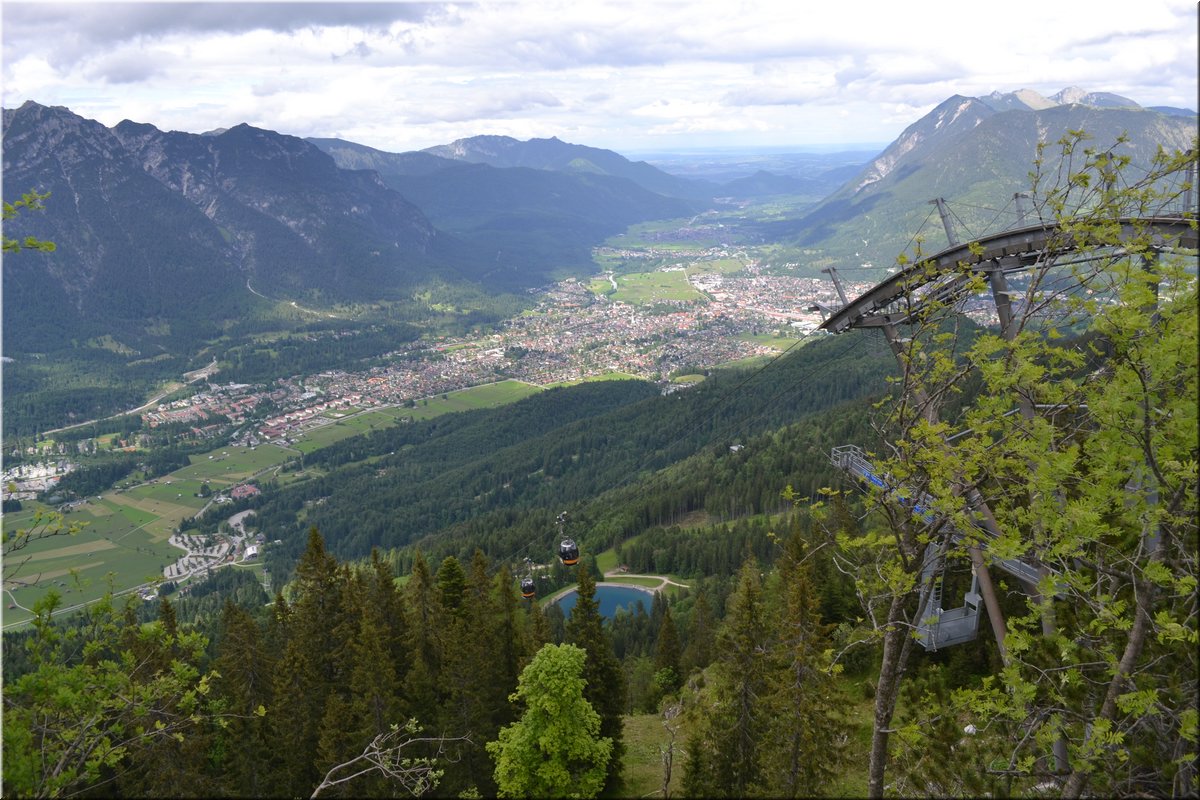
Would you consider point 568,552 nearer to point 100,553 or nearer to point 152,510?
point 100,553

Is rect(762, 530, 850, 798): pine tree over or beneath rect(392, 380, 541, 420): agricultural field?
over

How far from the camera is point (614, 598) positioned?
6331 cm

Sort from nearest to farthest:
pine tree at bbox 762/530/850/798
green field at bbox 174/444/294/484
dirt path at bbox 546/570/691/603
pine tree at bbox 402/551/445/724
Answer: pine tree at bbox 762/530/850/798 < pine tree at bbox 402/551/445/724 < dirt path at bbox 546/570/691/603 < green field at bbox 174/444/294/484

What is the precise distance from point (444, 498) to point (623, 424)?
111 feet

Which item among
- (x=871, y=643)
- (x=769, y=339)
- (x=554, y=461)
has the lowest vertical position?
(x=554, y=461)

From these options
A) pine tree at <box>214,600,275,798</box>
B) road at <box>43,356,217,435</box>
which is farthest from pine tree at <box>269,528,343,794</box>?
road at <box>43,356,217,435</box>

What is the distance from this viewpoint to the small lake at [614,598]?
61.0 metres

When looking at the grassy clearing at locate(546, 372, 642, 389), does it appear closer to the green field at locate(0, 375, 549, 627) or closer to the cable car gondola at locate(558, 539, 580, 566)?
the green field at locate(0, 375, 549, 627)

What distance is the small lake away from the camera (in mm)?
60953

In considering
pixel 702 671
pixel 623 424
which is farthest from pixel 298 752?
pixel 623 424

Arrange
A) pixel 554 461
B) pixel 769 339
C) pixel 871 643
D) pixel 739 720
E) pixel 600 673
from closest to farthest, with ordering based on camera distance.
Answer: pixel 871 643
pixel 739 720
pixel 600 673
pixel 554 461
pixel 769 339

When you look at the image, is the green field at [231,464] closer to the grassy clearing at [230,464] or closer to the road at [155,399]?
the grassy clearing at [230,464]

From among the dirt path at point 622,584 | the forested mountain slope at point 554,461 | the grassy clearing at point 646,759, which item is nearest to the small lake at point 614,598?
the dirt path at point 622,584

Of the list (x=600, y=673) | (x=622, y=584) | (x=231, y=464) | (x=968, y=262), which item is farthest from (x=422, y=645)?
(x=231, y=464)
